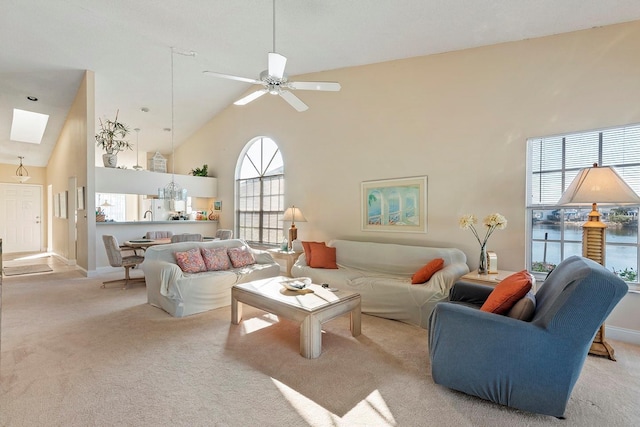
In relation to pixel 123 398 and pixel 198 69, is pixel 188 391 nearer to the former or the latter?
pixel 123 398

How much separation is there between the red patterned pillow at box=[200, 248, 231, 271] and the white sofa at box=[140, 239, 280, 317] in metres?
0.11

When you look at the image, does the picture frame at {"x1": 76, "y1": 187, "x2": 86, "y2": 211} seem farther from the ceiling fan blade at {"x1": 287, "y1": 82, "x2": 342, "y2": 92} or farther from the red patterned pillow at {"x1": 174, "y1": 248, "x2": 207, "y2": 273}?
the ceiling fan blade at {"x1": 287, "y1": 82, "x2": 342, "y2": 92}

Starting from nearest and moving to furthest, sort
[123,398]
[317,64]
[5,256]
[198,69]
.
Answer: [123,398] → [317,64] → [198,69] → [5,256]

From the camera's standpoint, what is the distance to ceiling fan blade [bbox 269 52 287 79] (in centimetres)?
263

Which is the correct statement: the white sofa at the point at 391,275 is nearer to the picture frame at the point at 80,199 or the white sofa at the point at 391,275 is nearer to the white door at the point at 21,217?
the picture frame at the point at 80,199

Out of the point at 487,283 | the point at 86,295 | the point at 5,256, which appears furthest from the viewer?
the point at 5,256

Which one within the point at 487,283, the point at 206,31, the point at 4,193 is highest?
the point at 206,31

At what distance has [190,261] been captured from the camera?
395cm

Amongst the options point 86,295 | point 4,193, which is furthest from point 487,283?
point 4,193

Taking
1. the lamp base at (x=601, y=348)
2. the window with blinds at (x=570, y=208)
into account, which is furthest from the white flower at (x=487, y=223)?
the lamp base at (x=601, y=348)

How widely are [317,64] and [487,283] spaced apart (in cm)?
405

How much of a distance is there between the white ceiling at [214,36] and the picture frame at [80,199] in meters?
1.97

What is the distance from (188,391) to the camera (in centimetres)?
213

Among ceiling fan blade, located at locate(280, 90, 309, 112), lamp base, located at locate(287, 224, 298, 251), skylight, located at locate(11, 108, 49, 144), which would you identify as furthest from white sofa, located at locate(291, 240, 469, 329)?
skylight, located at locate(11, 108, 49, 144)
